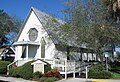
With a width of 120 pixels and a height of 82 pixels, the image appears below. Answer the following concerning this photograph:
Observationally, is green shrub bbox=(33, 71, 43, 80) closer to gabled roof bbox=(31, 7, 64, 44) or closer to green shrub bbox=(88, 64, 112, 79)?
green shrub bbox=(88, 64, 112, 79)

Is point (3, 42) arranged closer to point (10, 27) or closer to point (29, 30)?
point (10, 27)

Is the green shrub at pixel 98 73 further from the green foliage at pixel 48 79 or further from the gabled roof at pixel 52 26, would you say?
the gabled roof at pixel 52 26

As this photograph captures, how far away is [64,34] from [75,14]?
2386 millimetres

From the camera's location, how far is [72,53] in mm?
30234

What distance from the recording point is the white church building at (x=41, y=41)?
2700 centimetres

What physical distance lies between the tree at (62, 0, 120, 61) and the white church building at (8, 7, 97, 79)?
179 cm

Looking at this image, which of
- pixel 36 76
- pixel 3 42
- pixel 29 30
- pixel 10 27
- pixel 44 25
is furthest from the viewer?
pixel 3 42

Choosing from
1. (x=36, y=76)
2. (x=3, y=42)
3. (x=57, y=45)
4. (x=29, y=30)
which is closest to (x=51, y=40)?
(x=57, y=45)

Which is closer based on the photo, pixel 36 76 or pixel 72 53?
pixel 36 76

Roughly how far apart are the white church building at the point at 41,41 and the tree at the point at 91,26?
5.87ft

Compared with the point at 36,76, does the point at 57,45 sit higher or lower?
higher

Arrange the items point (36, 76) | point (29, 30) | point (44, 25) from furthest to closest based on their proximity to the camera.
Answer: point (29, 30)
point (44, 25)
point (36, 76)

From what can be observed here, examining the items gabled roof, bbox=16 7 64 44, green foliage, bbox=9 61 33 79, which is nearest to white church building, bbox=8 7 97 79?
gabled roof, bbox=16 7 64 44

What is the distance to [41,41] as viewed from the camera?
28328mm
